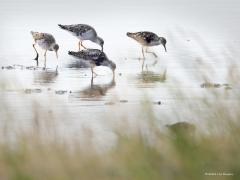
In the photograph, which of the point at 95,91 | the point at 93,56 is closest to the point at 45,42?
the point at 93,56

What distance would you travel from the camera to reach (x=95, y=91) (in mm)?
13898

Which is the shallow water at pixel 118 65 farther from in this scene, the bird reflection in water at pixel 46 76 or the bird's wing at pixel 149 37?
the bird's wing at pixel 149 37

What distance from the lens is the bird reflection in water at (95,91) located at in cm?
1331

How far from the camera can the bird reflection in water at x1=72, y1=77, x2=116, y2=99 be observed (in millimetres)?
13313

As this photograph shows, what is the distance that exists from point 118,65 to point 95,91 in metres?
3.31

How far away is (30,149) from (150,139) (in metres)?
1.16

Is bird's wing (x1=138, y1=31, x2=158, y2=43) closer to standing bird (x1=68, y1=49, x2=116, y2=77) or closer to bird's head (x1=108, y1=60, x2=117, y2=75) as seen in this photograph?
standing bird (x1=68, y1=49, x2=116, y2=77)

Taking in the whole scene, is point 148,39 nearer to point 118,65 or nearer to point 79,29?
point 79,29

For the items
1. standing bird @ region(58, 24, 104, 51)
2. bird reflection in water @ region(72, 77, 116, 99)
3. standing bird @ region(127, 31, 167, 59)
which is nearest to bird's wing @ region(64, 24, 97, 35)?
standing bird @ region(58, 24, 104, 51)

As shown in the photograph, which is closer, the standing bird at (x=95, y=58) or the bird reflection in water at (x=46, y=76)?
the bird reflection in water at (x=46, y=76)

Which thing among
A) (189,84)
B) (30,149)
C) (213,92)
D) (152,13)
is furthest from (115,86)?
(152,13)

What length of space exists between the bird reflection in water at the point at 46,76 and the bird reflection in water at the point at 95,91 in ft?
2.59

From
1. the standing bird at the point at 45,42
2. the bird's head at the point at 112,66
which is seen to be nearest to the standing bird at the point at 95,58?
the bird's head at the point at 112,66

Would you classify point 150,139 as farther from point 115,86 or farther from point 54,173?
point 115,86
